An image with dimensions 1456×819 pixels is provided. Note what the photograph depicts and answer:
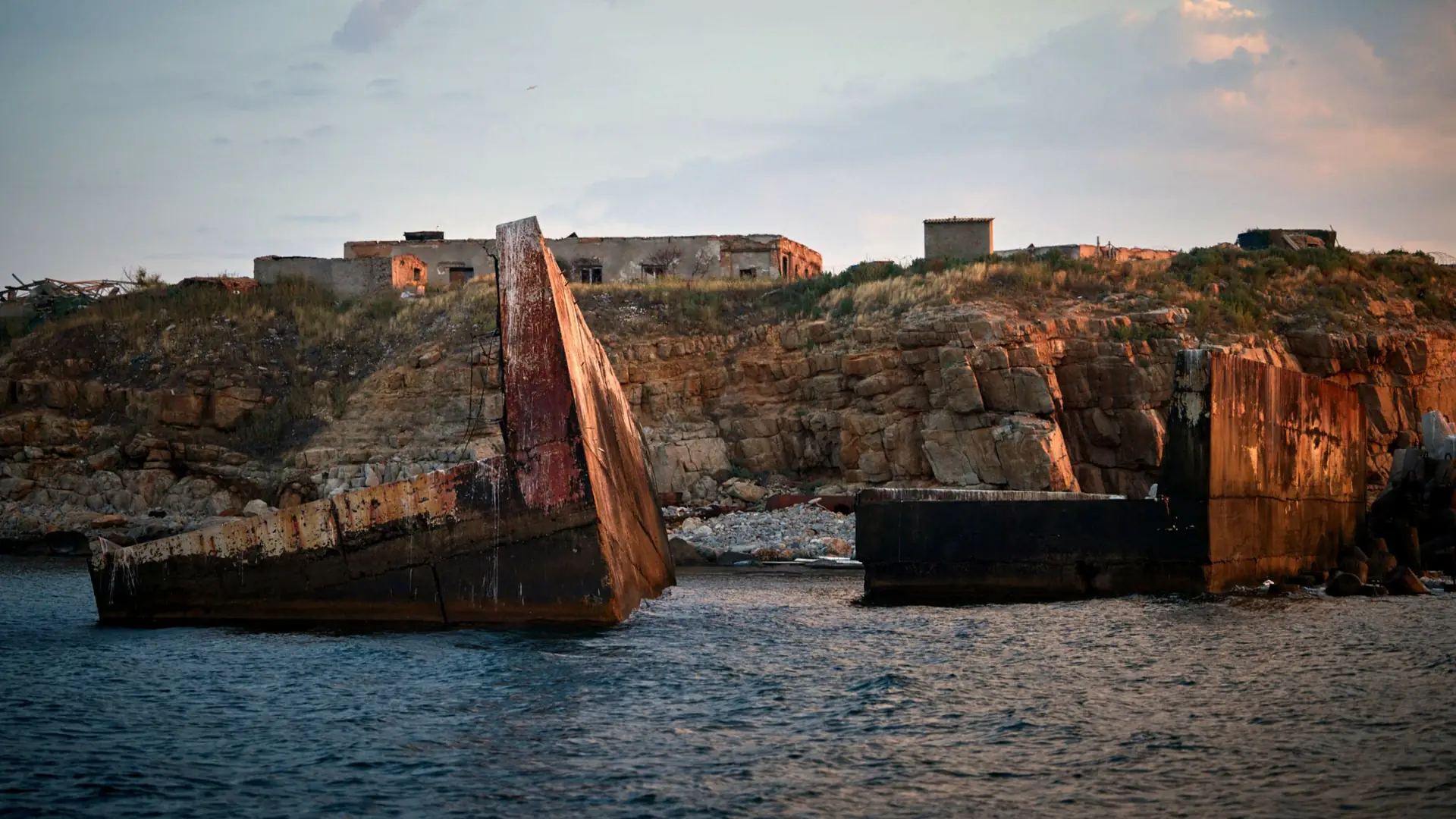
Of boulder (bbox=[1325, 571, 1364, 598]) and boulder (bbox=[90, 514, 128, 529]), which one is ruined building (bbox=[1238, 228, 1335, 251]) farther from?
boulder (bbox=[90, 514, 128, 529])

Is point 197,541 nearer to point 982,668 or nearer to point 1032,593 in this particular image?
point 982,668

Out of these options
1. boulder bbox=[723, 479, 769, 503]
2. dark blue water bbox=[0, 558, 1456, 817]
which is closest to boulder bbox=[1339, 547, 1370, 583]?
dark blue water bbox=[0, 558, 1456, 817]

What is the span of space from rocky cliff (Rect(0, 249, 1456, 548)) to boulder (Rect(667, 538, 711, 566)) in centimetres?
545

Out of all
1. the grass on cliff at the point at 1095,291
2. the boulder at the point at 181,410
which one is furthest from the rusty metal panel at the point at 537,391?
the boulder at the point at 181,410

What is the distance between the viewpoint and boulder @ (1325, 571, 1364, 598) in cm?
1706

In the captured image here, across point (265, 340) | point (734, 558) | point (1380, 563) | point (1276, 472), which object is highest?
point (265, 340)

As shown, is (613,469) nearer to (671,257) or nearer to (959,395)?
(959,395)

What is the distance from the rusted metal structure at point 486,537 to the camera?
1276 cm

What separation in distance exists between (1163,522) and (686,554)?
10.2 m

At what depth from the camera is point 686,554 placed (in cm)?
2375

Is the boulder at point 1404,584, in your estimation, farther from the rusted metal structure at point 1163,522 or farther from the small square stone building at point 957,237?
the small square stone building at point 957,237

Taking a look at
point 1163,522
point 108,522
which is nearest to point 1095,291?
point 1163,522

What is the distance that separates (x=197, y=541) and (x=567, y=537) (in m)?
4.42

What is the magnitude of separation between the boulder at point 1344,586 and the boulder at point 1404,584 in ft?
2.02
